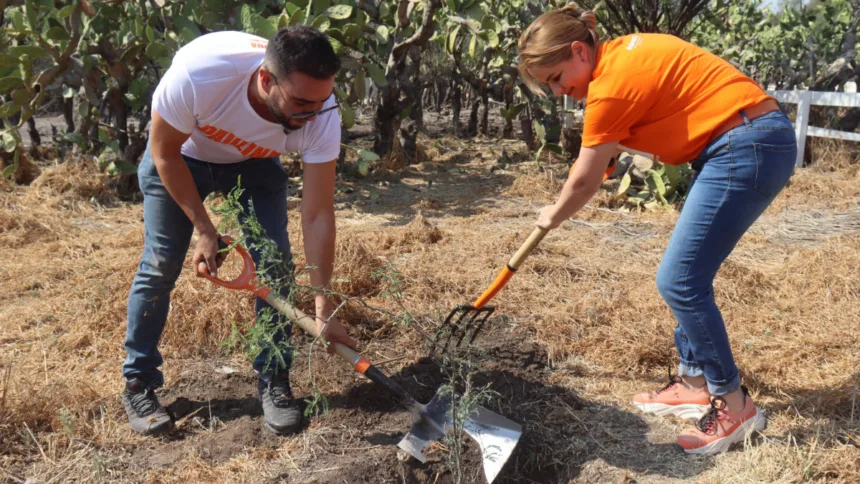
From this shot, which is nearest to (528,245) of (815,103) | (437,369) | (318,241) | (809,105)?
(318,241)

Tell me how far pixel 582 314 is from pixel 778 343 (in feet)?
→ 3.09

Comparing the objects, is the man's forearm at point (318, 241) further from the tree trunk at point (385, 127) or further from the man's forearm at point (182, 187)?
the tree trunk at point (385, 127)

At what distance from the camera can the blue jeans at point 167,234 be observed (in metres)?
2.59

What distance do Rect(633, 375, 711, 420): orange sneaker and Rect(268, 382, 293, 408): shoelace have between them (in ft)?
4.78

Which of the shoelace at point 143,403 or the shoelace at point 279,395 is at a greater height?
the shoelace at point 279,395

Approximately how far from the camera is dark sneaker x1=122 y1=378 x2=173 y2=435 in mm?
2689

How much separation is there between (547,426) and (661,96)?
137 cm

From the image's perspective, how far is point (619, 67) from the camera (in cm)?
218

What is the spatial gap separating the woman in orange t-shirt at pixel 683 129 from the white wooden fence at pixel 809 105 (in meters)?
5.66

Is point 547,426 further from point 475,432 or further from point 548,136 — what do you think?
point 548,136

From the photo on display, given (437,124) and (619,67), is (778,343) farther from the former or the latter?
(437,124)

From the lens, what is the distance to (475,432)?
2.49 meters

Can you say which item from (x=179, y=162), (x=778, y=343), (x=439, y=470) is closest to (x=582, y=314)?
(x=778, y=343)


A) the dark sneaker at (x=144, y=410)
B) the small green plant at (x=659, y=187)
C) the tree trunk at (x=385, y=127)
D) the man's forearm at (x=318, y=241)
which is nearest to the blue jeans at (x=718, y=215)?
the man's forearm at (x=318, y=241)
